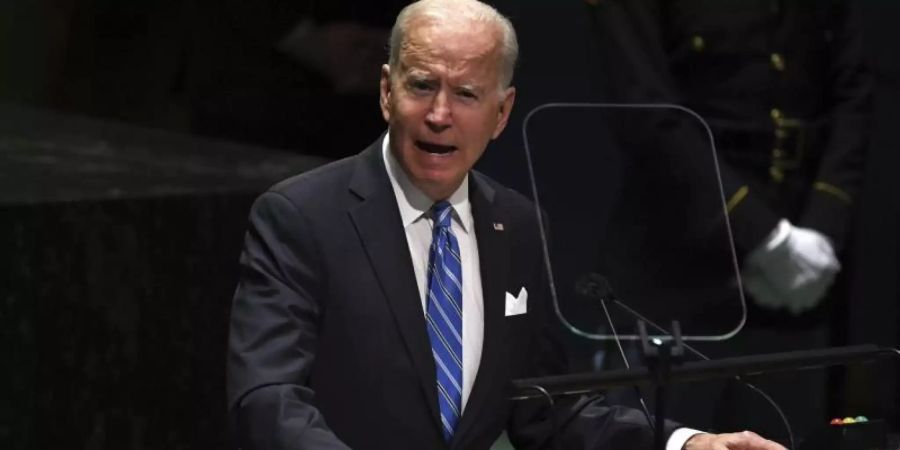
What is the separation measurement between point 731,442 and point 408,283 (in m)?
0.48

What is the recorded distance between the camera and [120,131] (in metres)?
3.54

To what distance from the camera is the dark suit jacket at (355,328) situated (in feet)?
6.51

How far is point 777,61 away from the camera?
323 cm

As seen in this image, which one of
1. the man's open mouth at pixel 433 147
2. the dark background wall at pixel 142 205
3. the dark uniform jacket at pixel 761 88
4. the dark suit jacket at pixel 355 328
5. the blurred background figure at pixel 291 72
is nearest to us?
the dark suit jacket at pixel 355 328

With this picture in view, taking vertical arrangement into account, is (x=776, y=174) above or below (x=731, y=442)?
above

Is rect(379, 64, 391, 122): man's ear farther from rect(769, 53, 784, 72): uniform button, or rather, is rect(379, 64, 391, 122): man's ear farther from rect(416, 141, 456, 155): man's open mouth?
rect(769, 53, 784, 72): uniform button

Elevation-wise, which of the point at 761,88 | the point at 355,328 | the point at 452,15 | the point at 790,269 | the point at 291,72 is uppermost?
the point at 452,15

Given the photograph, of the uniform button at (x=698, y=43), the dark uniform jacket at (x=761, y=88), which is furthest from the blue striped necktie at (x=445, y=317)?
the uniform button at (x=698, y=43)

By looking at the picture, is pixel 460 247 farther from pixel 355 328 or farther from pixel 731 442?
pixel 731 442

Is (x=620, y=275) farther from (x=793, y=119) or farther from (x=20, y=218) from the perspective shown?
(x=20, y=218)

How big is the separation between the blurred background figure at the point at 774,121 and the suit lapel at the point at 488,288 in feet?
2.92

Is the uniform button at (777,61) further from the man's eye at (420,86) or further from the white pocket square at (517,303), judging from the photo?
the man's eye at (420,86)

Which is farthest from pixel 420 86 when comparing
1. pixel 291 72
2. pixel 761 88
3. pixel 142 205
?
pixel 291 72

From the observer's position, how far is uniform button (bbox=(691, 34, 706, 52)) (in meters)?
3.14
